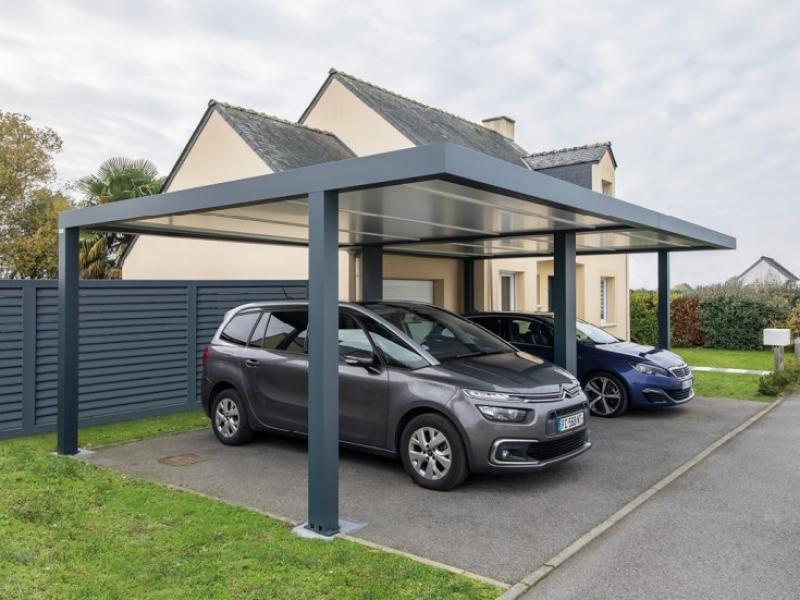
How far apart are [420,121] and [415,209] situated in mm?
10722

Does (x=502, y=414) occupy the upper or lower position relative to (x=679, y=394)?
upper

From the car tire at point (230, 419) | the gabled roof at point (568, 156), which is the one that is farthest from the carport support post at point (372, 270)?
the gabled roof at point (568, 156)

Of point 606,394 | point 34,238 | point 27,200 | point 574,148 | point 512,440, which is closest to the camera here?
point 512,440

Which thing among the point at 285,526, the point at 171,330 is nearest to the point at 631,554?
the point at 285,526

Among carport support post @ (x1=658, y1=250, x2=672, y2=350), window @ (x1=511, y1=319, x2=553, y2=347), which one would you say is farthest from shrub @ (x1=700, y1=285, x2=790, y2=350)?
window @ (x1=511, y1=319, x2=553, y2=347)

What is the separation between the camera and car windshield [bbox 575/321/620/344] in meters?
10.1

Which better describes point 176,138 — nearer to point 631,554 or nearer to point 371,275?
point 371,275

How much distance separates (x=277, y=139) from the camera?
1529 centimetres

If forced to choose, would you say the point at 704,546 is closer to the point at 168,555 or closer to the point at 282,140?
the point at 168,555

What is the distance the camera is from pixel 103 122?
2662 cm

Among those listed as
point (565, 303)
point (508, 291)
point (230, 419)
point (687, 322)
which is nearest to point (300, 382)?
point (230, 419)

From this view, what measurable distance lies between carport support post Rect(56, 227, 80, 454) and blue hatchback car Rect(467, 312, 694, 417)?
6.00m

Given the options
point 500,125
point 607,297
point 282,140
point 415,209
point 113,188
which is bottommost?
point 607,297

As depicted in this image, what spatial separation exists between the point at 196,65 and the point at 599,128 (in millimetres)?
14339
